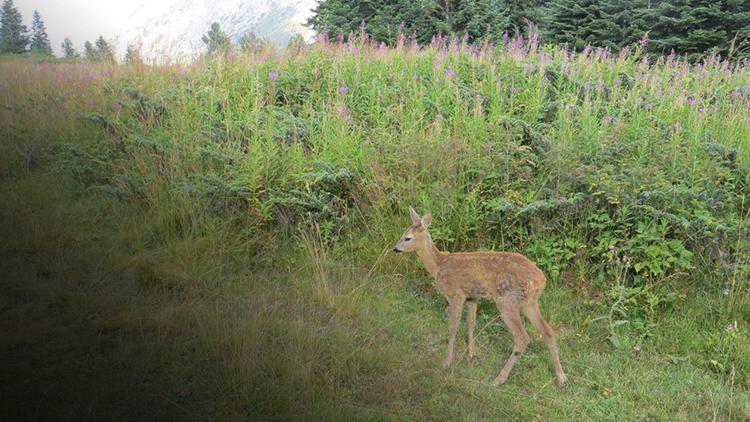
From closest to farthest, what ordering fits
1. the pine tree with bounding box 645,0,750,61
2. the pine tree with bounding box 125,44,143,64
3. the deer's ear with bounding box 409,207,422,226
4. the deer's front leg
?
the deer's front leg, the deer's ear with bounding box 409,207,422,226, the pine tree with bounding box 125,44,143,64, the pine tree with bounding box 645,0,750,61

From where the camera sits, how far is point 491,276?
14.7ft

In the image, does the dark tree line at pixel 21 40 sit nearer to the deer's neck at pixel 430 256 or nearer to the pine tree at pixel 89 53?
the pine tree at pixel 89 53

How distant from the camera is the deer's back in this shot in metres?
4.33

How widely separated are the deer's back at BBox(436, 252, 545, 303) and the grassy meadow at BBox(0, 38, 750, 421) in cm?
54

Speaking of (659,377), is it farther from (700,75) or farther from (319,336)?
(700,75)

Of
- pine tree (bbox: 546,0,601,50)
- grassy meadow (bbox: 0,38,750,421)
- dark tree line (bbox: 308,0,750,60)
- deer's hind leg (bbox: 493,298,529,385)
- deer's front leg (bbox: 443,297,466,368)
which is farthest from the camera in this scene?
pine tree (bbox: 546,0,601,50)

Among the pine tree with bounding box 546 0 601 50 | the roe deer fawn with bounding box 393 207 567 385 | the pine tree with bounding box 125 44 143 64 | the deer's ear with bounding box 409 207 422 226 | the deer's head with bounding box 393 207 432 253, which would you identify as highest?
the pine tree with bounding box 546 0 601 50

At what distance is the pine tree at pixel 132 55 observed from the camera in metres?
10.6

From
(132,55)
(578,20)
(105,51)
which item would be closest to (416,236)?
(132,55)

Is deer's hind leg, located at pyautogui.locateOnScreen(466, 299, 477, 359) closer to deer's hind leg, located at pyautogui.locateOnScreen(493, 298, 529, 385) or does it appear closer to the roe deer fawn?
the roe deer fawn

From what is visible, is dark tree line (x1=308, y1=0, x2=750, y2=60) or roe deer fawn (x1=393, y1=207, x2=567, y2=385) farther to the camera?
dark tree line (x1=308, y1=0, x2=750, y2=60)

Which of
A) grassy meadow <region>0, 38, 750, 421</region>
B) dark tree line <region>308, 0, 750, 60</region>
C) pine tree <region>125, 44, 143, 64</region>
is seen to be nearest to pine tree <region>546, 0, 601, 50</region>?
dark tree line <region>308, 0, 750, 60</region>

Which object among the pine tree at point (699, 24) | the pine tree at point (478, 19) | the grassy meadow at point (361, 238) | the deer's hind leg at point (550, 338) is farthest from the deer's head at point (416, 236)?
the pine tree at point (478, 19)

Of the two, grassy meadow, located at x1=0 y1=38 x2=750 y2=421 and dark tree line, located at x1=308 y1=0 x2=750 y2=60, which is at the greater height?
dark tree line, located at x1=308 y1=0 x2=750 y2=60
